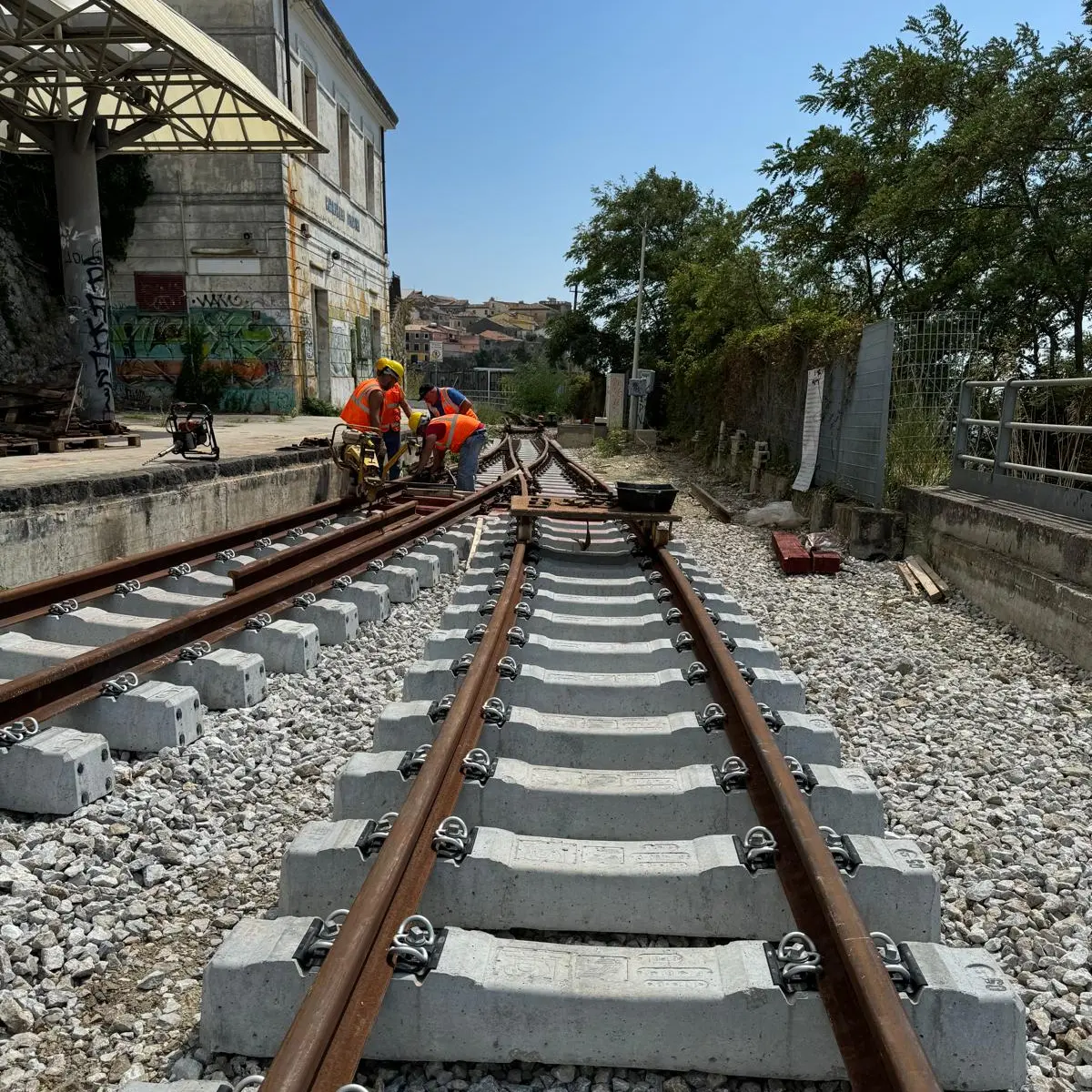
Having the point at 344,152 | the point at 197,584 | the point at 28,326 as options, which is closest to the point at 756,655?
the point at 197,584

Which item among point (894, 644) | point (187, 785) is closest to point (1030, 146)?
point (894, 644)

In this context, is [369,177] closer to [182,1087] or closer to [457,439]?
[457,439]

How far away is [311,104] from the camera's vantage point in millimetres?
23594

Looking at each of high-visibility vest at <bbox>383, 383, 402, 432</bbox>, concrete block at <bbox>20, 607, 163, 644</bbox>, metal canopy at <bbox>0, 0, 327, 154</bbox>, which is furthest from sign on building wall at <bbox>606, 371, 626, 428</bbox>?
concrete block at <bbox>20, 607, 163, 644</bbox>

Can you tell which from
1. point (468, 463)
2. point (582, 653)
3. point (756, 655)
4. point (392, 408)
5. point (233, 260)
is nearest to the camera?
point (582, 653)

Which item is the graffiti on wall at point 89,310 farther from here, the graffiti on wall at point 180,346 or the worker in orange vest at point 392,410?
the graffiti on wall at point 180,346

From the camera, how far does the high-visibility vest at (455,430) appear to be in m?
11.2

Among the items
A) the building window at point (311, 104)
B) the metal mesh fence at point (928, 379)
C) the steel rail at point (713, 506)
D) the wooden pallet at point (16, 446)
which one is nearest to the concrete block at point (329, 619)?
the wooden pallet at point (16, 446)

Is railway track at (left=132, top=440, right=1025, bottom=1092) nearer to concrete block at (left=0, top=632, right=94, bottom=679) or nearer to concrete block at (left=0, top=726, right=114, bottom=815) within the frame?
concrete block at (left=0, top=726, right=114, bottom=815)

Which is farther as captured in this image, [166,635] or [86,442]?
[86,442]

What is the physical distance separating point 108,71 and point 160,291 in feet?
34.6

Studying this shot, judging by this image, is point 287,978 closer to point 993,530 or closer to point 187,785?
point 187,785

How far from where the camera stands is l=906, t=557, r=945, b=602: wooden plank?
7.23m

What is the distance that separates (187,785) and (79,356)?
12.0 metres
